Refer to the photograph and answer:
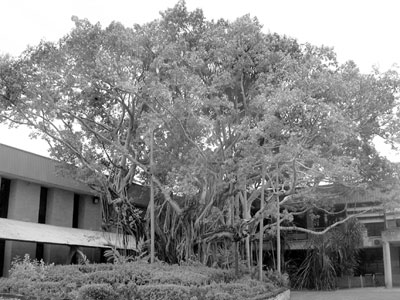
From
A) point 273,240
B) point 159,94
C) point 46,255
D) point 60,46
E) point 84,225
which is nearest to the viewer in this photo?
point 159,94

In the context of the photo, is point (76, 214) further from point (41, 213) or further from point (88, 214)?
point (41, 213)

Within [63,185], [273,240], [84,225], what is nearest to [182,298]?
[63,185]

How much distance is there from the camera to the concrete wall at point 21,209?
2091 cm

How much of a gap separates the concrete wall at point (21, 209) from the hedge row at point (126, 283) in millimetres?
5338

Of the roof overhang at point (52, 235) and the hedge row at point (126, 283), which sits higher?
the roof overhang at point (52, 235)

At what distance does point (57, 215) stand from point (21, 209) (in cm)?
238

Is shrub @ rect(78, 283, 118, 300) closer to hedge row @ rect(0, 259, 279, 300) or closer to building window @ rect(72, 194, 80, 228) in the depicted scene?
hedge row @ rect(0, 259, 279, 300)

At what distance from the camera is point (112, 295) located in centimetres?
1288

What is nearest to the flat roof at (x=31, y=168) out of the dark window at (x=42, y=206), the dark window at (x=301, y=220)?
the dark window at (x=42, y=206)

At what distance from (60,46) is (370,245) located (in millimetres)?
19753

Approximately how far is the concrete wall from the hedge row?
534cm

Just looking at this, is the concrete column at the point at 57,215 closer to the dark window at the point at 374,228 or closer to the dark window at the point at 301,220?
the dark window at the point at 301,220

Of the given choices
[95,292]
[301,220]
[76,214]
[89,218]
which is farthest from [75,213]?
[301,220]

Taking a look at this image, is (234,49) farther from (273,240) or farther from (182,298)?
(273,240)
